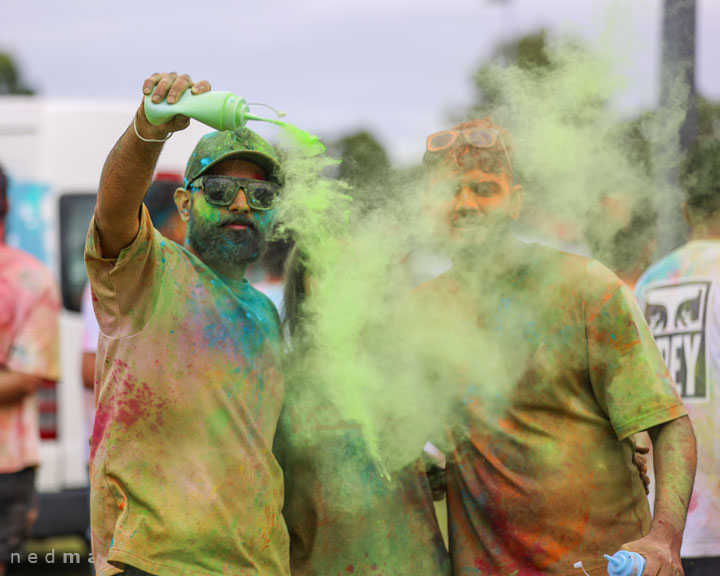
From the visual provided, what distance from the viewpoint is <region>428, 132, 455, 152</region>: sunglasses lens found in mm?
3098

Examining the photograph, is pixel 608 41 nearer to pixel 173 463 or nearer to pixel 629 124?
pixel 629 124

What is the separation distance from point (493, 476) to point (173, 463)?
1.00 m

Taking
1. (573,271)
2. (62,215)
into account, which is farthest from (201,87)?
(62,215)

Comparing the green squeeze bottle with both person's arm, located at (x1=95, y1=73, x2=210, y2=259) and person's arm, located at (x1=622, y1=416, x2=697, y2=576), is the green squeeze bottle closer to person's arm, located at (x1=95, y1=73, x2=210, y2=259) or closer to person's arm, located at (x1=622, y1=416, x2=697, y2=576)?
person's arm, located at (x1=95, y1=73, x2=210, y2=259)

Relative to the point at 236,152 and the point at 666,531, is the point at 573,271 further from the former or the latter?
the point at 236,152

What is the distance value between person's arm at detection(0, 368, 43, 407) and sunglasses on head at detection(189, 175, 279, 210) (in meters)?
2.19

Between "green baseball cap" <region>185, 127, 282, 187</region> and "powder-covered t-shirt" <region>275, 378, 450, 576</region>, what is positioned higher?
"green baseball cap" <region>185, 127, 282, 187</region>

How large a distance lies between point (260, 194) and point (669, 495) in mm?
1463

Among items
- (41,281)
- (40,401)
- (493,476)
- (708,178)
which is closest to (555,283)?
(493,476)

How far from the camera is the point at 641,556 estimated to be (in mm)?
2412

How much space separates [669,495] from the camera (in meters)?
2.63

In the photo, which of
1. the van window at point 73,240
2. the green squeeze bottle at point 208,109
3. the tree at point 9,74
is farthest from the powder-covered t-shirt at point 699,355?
→ the tree at point 9,74

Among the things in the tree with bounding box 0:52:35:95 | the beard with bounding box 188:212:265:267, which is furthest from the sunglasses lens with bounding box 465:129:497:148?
the tree with bounding box 0:52:35:95

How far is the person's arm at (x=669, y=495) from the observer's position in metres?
2.47
